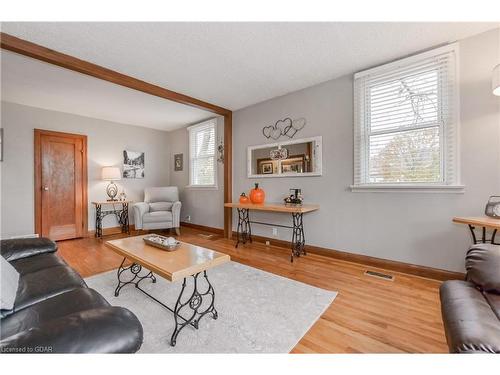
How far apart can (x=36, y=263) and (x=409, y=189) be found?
3.45 m

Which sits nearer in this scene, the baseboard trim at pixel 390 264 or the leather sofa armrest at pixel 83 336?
the leather sofa armrest at pixel 83 336

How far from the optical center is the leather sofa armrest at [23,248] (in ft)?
5.75

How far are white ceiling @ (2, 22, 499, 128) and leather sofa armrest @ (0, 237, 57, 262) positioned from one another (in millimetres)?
1828

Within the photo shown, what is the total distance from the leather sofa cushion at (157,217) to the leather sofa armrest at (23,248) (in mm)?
2354

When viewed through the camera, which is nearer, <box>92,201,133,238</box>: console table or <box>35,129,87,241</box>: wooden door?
<box>35,129,87,241</box>: wooden door

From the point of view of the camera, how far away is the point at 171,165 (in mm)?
5906

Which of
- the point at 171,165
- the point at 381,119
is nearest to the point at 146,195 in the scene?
the point at 171,165

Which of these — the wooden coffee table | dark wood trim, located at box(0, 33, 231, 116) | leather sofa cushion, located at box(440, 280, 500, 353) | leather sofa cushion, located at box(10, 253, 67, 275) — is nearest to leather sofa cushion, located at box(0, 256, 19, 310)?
leather sofa cushion, located at box(10, 253, 67, 275)

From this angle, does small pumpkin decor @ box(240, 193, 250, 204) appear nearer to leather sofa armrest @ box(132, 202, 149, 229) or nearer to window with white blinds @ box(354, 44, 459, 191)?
window with white blinds @ box(354, 44, 459, 191)

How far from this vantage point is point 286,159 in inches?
140

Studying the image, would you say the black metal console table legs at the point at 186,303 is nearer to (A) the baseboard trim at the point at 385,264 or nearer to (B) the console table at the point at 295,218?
(B) the console table at the point at 295,218

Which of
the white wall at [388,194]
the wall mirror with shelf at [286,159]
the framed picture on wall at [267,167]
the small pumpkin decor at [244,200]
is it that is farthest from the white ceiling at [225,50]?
the small pumpkin decor at [244,200]

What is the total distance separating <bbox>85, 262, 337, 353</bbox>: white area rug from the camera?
1448 millimetres
